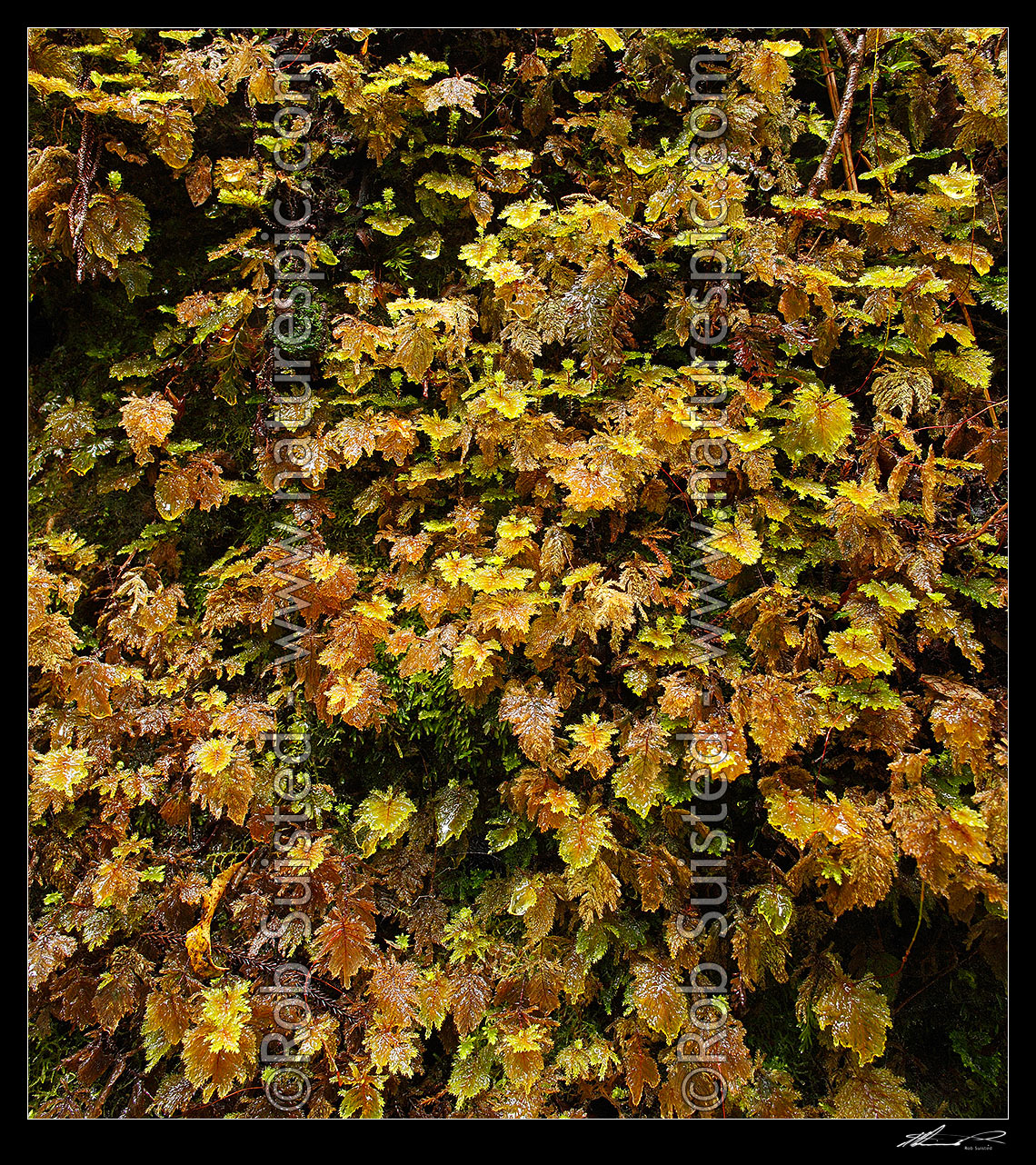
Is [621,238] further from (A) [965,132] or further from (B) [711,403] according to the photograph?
(A) [965,132]

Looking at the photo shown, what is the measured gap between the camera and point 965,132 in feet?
6.66
